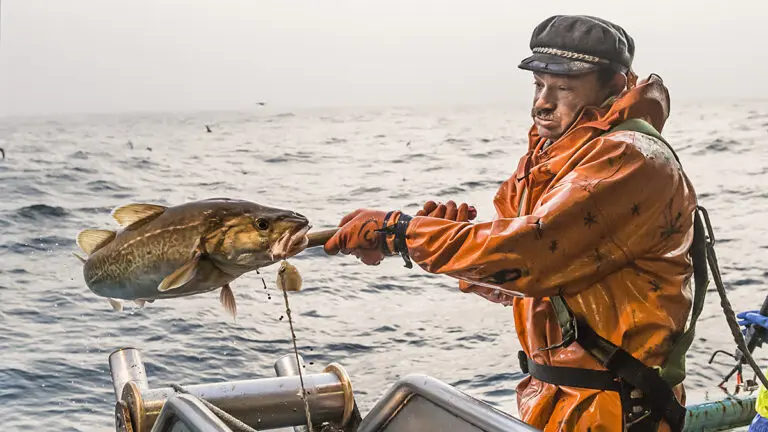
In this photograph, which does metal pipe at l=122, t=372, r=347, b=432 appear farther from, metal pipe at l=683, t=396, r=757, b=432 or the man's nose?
metal pipe at l=683, t=396, r=757, b=432

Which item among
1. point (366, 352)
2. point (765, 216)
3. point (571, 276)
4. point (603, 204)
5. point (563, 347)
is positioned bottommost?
point (765, 216)

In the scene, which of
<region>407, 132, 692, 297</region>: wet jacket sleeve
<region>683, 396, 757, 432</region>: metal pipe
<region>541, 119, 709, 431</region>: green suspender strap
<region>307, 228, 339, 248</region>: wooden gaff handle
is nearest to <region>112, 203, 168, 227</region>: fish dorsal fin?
<region>307, 228, 339, 248</region>: wooden gaff handle

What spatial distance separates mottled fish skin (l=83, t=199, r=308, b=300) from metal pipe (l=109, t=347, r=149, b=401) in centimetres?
73

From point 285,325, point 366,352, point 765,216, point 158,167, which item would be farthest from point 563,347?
point 158,167

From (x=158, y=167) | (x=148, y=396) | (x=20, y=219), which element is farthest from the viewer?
(x=158, y=167)

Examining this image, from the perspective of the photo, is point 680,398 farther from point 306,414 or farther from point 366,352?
point 366,352

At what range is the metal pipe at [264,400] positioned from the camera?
2.74 m

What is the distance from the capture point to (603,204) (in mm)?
2383

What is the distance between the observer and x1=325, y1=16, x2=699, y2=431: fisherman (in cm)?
241

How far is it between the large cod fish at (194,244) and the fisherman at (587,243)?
0.37 m

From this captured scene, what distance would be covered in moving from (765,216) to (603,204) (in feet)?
59.7

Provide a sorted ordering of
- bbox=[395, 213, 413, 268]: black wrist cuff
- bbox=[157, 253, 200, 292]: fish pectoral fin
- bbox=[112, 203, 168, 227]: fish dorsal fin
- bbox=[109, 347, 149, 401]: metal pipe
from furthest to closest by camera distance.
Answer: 1. bbox=[109, 347, 149, 401]: metal pipe
2. bbox=[395, 213, 413, 268]: black wrist cuff
3. bbox=[112, 203, 168, 227]: fish dorsal fin
4. bbox=[157, 253, 200, 292]: fish pectoral fin

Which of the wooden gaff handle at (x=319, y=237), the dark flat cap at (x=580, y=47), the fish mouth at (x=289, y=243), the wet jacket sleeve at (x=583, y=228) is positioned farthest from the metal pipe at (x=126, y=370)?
the dark flat cap at (x=580, y=47)

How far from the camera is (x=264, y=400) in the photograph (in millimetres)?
2896
